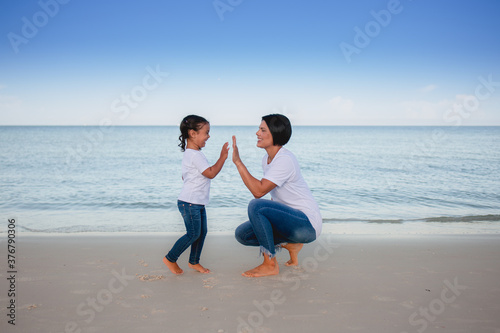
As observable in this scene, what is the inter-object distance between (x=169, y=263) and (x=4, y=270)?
1758 mm

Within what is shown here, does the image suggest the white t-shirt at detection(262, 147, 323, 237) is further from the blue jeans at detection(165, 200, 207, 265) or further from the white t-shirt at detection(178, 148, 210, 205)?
the blue jeans at detection(165, 200, 207, 265)

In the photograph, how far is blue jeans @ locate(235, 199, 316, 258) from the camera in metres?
3.38

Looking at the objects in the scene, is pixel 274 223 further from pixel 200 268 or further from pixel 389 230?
pixel 389 230

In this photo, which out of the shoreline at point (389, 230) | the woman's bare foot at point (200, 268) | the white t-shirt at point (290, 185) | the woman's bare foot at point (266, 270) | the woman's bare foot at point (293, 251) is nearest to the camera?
the white t-shirt at point (290, 185)

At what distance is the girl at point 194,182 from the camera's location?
11.2 feet

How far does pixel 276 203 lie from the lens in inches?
134

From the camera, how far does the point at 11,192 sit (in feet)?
32.9

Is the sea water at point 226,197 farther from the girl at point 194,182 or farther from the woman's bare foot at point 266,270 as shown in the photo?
the woman's bare foot at point 266,270

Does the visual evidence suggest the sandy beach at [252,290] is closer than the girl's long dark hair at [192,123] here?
Yes

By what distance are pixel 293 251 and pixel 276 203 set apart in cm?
74

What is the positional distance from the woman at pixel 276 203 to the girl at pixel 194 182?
1.03 feet

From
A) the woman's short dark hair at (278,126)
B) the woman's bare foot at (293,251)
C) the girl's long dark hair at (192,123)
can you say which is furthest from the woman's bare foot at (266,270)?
the girl's long dark hair at (192,123)

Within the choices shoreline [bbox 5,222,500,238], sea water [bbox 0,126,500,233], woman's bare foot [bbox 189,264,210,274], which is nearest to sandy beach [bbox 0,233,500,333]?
woman's bare foot [bbox 189,264,210,274]

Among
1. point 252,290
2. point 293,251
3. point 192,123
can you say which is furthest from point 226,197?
point 252,290
